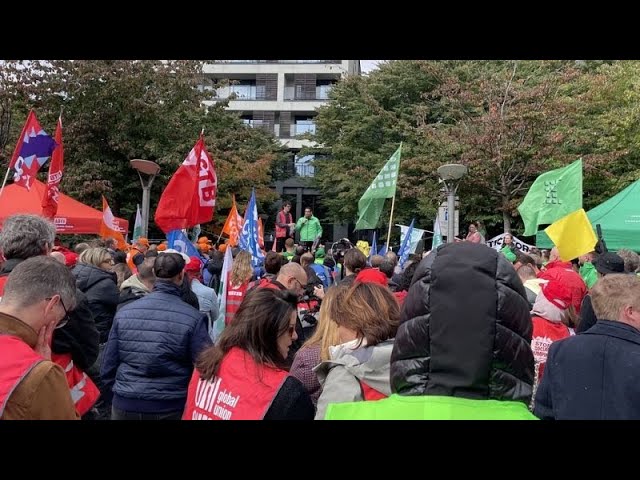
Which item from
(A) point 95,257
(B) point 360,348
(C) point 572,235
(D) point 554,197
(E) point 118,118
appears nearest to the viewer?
(B) point 360,348

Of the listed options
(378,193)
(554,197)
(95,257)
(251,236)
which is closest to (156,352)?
(95,257)

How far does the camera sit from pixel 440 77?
2484 cm

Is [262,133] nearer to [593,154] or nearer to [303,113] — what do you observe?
[303,113]

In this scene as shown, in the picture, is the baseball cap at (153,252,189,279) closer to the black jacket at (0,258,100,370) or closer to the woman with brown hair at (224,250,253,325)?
the black jacket at (0,258,100,370)

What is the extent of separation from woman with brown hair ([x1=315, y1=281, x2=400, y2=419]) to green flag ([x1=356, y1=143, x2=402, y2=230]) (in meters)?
7.97

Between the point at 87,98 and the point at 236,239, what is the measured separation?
1436cm

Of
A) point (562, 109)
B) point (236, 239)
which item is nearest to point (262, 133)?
point (562, 109)

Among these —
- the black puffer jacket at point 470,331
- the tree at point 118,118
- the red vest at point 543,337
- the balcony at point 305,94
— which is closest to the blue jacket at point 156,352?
the black puffer jacket at point 470,331

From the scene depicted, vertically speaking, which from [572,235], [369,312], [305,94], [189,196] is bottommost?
[369,312]

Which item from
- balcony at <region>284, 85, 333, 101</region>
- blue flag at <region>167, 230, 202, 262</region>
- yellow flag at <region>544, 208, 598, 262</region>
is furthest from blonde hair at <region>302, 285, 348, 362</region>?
balcony at <region>284, 85, 333, 101</region>

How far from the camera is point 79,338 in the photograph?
11.4ft

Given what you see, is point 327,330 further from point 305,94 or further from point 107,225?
point 305,94

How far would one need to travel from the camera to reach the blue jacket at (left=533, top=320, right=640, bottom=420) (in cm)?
247

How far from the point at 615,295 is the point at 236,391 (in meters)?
1.81
